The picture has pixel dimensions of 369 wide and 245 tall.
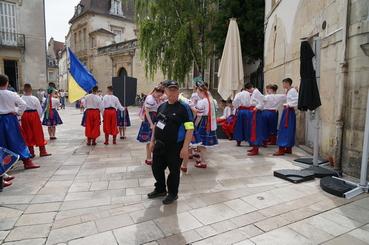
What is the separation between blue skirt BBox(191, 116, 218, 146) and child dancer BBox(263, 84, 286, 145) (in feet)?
6.53

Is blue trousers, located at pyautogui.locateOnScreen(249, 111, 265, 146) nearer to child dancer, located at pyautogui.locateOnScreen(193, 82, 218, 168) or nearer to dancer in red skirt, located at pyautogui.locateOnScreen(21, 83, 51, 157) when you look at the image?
child dancer, located at pyautogui.locateOnScreen(193, 82, 218, 168)

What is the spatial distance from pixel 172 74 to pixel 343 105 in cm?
1139

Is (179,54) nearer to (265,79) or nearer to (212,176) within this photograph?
(265,79)

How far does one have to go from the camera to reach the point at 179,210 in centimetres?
393

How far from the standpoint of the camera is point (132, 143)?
916cm

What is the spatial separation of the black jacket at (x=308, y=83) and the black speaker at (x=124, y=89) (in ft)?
19.4

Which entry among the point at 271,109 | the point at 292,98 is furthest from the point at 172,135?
the point at 271,109

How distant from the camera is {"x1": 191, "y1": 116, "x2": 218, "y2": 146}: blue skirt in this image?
621 centimetres


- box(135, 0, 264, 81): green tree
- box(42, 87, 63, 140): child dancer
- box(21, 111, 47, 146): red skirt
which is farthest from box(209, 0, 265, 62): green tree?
box(21, 111, 47, 146): red skirt

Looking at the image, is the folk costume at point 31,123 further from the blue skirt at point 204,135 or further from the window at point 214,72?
the window at point 214,72

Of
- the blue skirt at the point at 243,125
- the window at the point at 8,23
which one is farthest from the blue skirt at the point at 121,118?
the window at the point at 8,23

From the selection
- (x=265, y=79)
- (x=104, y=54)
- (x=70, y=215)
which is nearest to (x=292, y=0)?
(x=265, y=79)

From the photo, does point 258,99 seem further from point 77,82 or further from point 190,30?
point 190,30

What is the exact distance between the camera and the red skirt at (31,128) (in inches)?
274
